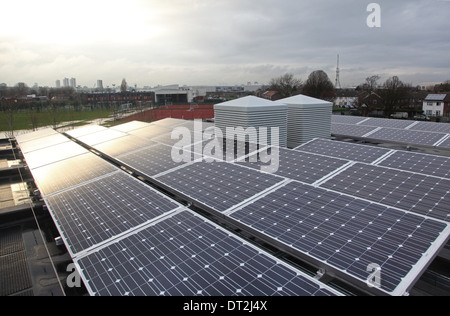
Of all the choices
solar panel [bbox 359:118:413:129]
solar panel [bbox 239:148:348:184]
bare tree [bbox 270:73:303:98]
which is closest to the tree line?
bare tree [bbox 270:73:303:98]

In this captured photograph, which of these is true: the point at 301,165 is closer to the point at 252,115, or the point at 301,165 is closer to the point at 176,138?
the point at 252,115

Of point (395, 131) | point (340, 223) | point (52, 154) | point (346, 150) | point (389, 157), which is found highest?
point (395, 131)

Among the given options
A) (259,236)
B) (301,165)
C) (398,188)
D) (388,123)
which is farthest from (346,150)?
(388,123)

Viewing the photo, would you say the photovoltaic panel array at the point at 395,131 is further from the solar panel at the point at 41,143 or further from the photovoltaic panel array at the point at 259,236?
the solar panel at the point at 41,143

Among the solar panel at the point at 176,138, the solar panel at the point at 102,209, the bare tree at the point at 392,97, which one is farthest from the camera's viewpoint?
the bare tree at the point at 392,97

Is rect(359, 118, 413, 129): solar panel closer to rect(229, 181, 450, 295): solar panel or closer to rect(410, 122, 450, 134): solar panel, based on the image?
rect(410, 122, 450, 134): solar panel

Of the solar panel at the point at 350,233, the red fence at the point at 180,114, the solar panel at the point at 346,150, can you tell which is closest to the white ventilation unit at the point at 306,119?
the solar panel at the point at 346,150
